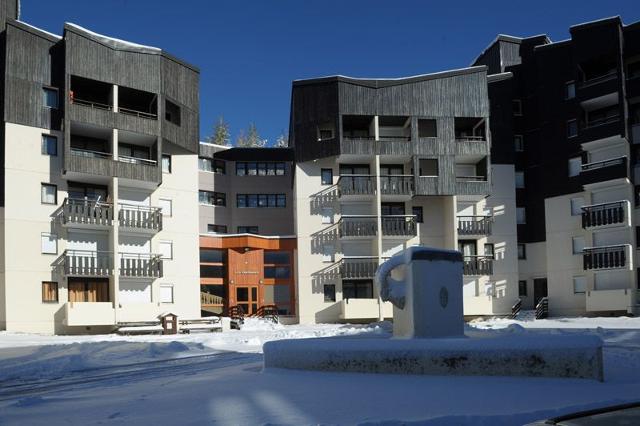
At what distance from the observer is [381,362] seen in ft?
37.5

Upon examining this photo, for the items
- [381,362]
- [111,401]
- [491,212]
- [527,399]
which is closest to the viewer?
[527,399]

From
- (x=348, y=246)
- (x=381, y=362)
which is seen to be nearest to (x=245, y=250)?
(x=348, y=246)

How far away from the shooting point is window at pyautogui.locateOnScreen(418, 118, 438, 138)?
41750mm

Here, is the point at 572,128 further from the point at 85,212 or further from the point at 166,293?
the point at 85,212

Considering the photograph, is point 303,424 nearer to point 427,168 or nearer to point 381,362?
point 381,362

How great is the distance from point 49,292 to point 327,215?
56.9 feet

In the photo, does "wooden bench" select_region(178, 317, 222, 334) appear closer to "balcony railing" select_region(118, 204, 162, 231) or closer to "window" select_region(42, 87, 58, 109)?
"balcony railing" select_region(118, 204, 162, 231)

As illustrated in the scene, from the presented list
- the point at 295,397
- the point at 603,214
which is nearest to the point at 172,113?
the point at 603,214

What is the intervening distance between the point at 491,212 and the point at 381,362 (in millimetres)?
33286

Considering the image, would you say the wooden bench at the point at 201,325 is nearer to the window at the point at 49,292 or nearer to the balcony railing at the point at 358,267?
the window at the point at 49,292

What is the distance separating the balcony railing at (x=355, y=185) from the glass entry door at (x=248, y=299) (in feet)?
30.3

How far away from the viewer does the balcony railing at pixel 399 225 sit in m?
40.4

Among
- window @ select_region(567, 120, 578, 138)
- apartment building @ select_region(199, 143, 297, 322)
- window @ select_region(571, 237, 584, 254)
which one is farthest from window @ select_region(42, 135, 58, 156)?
window @ select_region(571, 237, 584, 254)

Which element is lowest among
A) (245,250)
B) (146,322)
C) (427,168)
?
(146,322)
